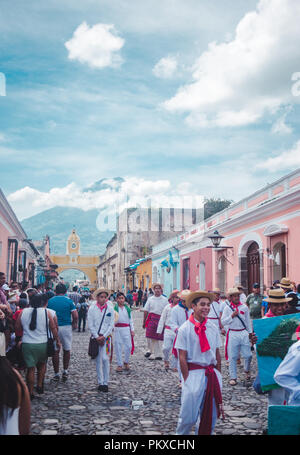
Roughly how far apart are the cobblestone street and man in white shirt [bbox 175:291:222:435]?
95 cm

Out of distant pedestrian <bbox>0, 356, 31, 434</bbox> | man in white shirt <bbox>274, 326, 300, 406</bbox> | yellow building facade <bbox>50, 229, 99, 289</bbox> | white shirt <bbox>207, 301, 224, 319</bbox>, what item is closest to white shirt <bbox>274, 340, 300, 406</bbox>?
man in white shirt <bbox>274, 326, 300, 406</bbox>

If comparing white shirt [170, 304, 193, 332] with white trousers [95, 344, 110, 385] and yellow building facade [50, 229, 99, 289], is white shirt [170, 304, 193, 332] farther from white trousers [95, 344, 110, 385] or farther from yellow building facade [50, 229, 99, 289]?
yellow building facade [50, 229, 99, 289]

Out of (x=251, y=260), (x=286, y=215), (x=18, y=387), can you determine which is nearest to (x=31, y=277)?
(x=251, y=260)

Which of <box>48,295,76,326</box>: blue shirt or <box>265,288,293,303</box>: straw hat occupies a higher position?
<box>265,288,293,303</box>: straw hat

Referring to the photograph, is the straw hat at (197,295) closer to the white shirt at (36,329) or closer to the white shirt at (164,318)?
the white shirt at (36,329)

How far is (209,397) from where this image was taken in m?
3.78

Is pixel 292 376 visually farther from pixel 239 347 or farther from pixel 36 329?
pixel 239 347

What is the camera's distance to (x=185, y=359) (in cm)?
388

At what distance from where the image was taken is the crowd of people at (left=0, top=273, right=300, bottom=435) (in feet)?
9.81

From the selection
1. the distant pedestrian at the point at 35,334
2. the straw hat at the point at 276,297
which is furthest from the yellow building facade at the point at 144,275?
the straw hat at the point at 276,297
